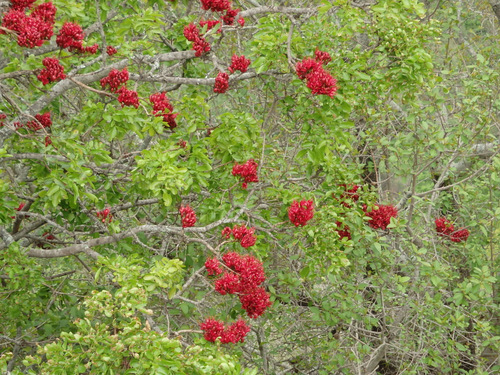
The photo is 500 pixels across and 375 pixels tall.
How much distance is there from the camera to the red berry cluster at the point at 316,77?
148 inches

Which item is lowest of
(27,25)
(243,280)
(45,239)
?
(45,239)

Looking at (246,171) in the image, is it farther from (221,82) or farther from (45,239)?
(45,239)

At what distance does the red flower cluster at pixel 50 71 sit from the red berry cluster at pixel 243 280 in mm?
1463

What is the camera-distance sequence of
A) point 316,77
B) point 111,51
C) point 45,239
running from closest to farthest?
point 316,77
point 111,51
point 45,239

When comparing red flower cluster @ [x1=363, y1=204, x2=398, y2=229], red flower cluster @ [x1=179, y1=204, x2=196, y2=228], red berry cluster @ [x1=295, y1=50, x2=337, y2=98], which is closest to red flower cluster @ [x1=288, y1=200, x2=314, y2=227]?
red flower cluster @ [x1=179, y1=204, x2=196, y2=228]

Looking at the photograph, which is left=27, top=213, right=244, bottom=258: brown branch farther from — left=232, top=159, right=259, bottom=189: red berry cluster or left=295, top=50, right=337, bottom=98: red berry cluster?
left=295, top=50, right=337, bottom=98: red berry cluster

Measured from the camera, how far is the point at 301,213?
146 inches

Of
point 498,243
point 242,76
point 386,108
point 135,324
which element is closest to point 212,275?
point 135,324

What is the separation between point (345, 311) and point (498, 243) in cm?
186

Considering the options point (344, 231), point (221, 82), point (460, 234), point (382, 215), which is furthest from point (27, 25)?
point (460, 234)

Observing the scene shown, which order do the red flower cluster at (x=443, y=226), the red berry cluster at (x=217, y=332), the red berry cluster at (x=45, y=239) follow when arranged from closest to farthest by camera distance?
1. the red berry cluster at (x=217, y=332)
2. the red berry cluster at (x=45, y=239)
3. the red flower cluster at (x=443, y=226)

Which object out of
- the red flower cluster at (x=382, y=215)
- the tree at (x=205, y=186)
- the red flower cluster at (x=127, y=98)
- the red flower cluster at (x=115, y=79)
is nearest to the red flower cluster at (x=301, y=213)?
the tree at (x=205, y=186)

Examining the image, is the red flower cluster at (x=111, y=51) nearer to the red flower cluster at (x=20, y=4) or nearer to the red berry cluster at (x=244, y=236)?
the red flower cluster at (x=20, y=4)

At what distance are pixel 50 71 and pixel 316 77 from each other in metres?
1.66
